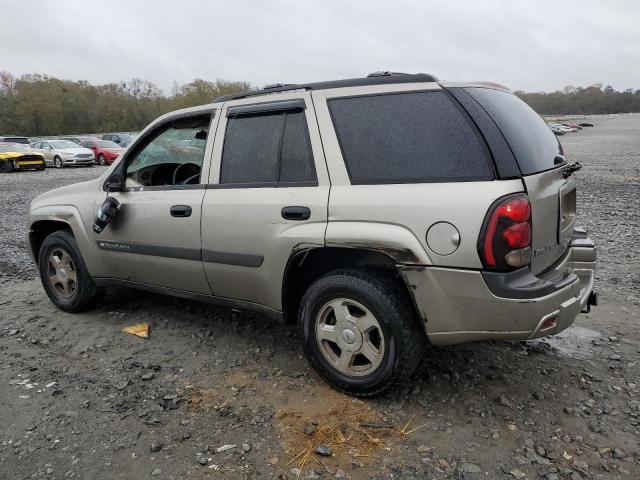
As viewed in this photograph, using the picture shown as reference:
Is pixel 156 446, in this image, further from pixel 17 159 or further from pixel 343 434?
pixel 17 159

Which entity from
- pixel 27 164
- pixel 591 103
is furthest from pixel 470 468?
pixel 591 103

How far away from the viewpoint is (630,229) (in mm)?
7371

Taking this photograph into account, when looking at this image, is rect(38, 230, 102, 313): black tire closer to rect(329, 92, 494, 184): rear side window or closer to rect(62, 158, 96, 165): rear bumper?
rect(329, 92, 494, 184): rear side window

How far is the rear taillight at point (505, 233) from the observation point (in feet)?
8.00

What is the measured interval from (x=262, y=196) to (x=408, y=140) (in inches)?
38.5

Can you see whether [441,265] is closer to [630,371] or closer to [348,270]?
[348,270]

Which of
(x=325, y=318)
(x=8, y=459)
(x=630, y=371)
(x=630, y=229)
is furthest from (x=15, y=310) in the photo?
(x=630, y=229)

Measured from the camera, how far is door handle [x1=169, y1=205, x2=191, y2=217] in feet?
11.5

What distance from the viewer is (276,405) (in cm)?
296

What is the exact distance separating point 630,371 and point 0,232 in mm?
9070

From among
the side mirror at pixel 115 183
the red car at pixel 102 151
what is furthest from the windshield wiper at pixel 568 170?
the red car at pixel 102 151

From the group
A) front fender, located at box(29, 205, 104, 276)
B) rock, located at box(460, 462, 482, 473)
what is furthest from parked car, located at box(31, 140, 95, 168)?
rock, located at box(460, 462, 482, 473)

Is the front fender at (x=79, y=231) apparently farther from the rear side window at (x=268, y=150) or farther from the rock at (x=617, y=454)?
the rock at (x=617, y=454)

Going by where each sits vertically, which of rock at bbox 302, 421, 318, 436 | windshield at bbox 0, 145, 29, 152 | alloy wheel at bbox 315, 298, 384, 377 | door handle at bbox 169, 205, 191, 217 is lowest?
rock at bbox 302, 421, 318, 436
